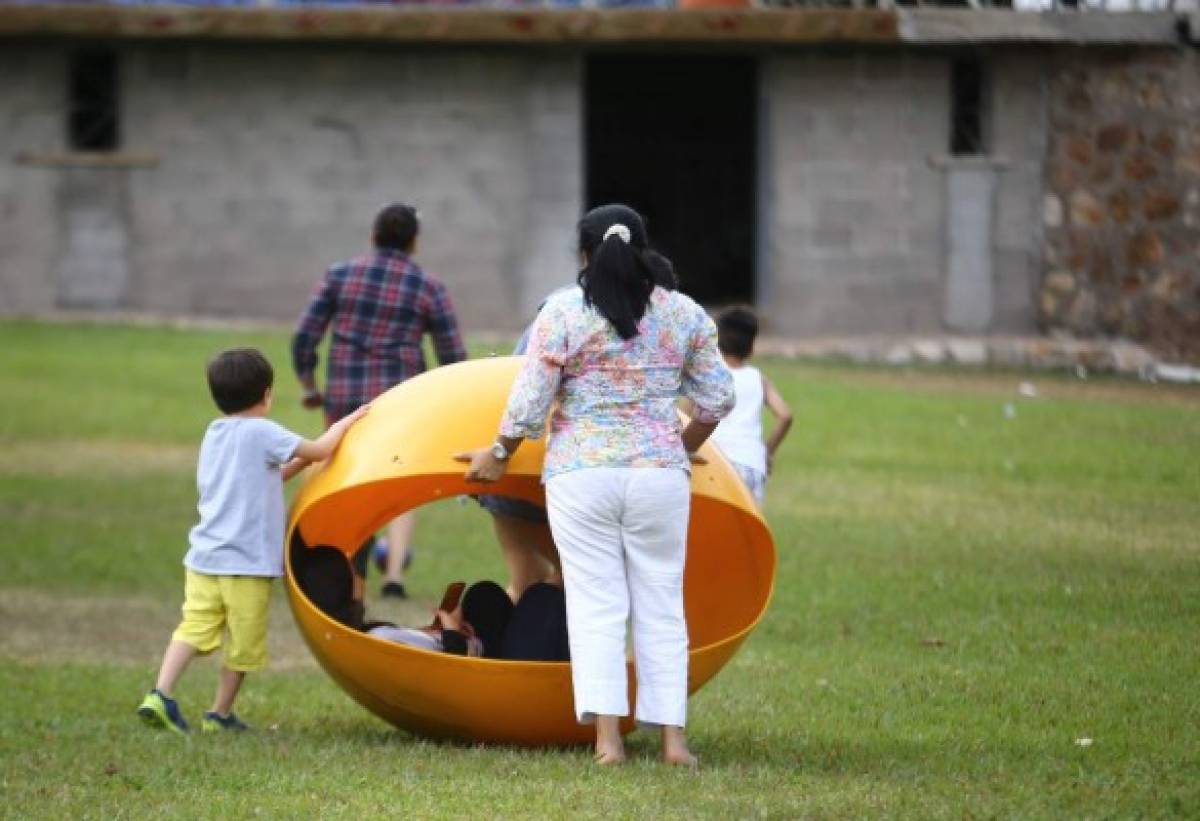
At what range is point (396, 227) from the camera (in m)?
12.0

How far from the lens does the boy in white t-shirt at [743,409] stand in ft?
36.0

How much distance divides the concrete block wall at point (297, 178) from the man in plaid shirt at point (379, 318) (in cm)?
1446

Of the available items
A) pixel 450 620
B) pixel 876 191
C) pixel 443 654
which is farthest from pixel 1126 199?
pixel 443 654

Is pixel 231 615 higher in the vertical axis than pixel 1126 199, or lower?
higher

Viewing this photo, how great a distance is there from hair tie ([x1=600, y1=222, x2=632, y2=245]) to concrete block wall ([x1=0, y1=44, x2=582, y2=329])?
60.7 ft

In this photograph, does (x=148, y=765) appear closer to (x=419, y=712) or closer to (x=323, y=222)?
(x=419, y=712)

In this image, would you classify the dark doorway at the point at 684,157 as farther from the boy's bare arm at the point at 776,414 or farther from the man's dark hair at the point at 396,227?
the boy's bare arm at the point at 776,414

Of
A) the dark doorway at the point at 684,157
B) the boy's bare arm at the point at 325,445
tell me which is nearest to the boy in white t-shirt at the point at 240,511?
the boy's bare arm at the point at 325,445

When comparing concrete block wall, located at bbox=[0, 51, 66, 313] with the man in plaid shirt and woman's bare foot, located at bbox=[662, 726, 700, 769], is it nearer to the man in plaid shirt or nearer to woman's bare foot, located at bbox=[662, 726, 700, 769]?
the man in plaid shirt

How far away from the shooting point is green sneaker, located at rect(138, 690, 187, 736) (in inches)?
356

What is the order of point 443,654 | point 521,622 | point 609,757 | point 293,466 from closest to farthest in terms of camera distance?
point 609,757 < point 443,654 < point 521,622 < point 293,466

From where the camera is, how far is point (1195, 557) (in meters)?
13.0

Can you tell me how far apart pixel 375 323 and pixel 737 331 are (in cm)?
198

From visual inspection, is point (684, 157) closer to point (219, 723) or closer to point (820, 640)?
point (820, 640)
